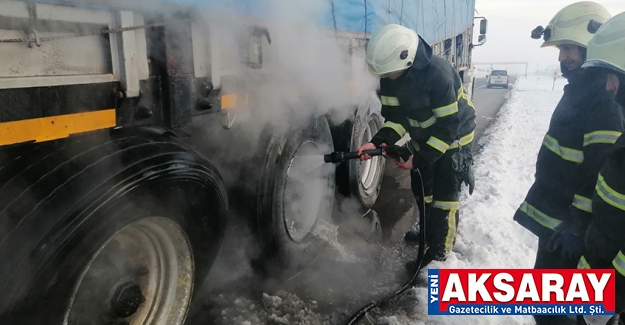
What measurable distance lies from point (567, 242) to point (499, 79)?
2923 cm

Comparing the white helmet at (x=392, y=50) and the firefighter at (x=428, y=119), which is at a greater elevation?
the white helmet at (x=392, y=50)

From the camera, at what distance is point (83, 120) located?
1534mm

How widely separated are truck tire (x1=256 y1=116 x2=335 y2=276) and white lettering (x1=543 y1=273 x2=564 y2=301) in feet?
5.14

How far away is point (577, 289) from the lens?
2.19 meters

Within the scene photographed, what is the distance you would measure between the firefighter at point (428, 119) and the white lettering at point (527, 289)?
90cm

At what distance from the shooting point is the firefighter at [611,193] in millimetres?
1631

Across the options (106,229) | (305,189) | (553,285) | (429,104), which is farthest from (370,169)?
(106,229)

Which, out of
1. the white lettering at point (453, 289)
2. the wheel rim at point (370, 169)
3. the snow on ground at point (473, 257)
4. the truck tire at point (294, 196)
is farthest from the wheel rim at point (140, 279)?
the wheel rim at point (370, 169)

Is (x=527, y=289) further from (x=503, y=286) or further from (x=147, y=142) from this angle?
(x=147, y=142)

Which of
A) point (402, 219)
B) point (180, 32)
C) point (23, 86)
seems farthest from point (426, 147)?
point (23, 86)

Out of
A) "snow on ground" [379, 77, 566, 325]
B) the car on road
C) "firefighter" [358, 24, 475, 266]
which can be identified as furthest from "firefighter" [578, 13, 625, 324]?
the car on road

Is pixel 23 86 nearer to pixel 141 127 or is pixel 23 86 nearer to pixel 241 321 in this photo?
pixel 141 127

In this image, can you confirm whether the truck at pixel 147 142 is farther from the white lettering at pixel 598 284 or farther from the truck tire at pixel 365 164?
the white lettering at pixel 598 284

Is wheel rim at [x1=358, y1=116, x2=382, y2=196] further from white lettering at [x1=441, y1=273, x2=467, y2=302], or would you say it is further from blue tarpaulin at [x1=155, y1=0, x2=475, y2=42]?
white lettering at [x1=441, y1=273, x2=467, y2=302]
